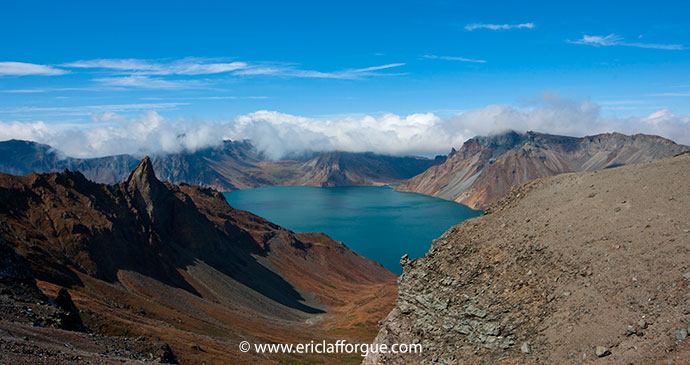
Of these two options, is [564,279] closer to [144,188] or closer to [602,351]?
[602,351]

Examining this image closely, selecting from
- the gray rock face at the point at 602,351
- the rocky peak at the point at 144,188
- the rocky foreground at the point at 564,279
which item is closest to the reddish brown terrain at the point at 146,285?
the rocky peak at the point at 144,188

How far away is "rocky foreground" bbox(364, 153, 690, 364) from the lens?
18000 mm

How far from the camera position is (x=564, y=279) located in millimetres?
21969

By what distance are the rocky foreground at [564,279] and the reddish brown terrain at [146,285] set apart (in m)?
21.6

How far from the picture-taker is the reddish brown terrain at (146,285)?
3269 cm

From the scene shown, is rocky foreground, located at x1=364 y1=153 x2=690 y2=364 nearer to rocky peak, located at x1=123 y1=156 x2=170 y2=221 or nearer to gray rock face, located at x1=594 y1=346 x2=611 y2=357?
gray rock face, located at x1=594 y1=346 x2=611 y2=357

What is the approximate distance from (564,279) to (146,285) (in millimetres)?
74697

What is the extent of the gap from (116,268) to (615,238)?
79769mm

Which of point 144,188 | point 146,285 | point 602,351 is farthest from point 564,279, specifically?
point 144,188

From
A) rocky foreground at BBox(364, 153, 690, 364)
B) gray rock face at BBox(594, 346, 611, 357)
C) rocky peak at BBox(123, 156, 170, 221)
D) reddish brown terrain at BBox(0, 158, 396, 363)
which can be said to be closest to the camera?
gray rock face at BBox(594, 346, 611, 357)

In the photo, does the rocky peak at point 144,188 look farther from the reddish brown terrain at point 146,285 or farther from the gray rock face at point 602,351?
the gray rock face at point 602,351

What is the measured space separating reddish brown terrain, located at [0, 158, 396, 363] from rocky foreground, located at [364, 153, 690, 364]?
2155 cm

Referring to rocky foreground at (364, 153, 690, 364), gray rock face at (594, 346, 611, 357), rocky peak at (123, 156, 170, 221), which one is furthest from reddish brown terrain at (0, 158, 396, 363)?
gray rock face at (594, 346, 611, 357)

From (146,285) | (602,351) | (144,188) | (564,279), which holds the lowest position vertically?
(146,285)
